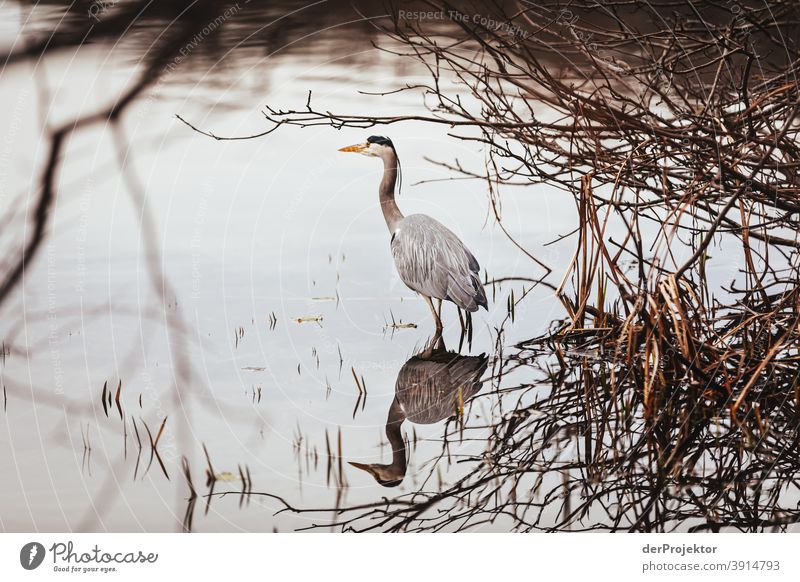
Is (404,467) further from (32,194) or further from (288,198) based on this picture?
(32,194)

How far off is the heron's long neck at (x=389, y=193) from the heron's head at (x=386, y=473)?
0.98 m

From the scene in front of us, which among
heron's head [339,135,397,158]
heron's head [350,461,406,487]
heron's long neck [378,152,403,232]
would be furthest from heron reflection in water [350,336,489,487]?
heron's head [339,135,397,158]

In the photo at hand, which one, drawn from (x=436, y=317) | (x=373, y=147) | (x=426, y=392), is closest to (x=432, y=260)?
(x=436, y=317)

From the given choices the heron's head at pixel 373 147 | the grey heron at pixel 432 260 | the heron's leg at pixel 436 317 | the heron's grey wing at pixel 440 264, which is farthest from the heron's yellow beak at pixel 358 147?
the heron's leg at pixel 436 317

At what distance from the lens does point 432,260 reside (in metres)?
2.65

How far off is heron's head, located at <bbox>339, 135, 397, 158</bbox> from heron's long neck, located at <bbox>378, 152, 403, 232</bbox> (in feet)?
0.08

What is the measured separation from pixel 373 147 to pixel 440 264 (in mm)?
452

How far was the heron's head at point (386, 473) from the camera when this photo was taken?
1875 mm

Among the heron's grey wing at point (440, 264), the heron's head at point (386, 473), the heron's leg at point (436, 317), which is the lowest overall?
the heron's head at point (386, 473)

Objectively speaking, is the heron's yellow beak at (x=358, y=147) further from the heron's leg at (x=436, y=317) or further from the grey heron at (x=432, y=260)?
the heron's leg at (x=436, y=317)

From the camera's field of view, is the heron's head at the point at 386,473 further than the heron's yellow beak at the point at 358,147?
No

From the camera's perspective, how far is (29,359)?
237cm
